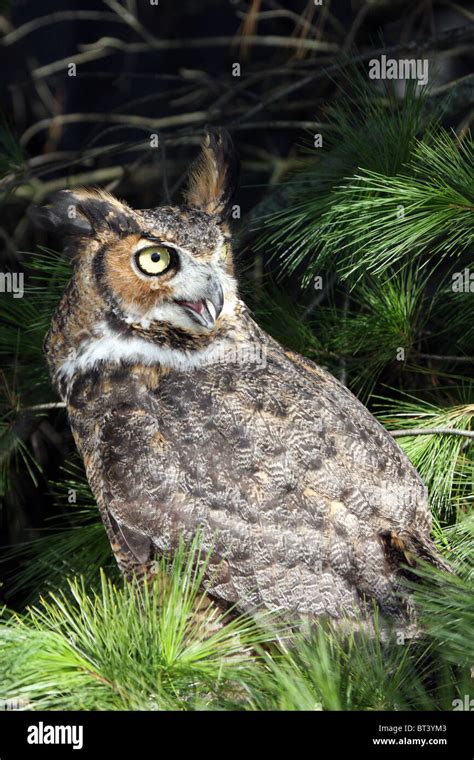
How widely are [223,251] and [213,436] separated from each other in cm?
32

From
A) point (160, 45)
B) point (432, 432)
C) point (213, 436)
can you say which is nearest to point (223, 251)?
point (213, 436)

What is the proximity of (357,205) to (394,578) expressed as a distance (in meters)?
0.61

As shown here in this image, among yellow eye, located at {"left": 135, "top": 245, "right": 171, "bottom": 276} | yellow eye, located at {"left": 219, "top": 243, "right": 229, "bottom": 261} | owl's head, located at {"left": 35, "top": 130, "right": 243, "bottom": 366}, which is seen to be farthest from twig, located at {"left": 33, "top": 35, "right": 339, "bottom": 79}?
yellow eye, located at {"left": 135, "top": 245, "right": 171, "bottom": 276}

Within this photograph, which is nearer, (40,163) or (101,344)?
(101,344)

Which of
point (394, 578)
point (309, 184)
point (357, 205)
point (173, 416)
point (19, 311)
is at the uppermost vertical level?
point (309, 184)

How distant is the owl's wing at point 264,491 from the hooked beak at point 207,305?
113mm

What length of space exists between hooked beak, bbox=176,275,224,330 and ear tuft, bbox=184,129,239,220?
25cm

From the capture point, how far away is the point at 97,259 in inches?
56.9

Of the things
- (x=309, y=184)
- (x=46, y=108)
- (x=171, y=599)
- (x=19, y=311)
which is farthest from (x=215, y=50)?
(x=171, y=599)

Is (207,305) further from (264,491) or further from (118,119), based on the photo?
(118,119)

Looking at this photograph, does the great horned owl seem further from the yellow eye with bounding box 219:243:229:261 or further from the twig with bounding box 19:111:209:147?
the twig with bounding box 19:111:209:147

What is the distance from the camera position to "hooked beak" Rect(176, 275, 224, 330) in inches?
54.8

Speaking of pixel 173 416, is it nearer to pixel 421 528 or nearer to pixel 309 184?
pixel 421 528

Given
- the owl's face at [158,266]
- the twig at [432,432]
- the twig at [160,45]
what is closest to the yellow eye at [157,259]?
Answer: the owl's face at [158,266]
